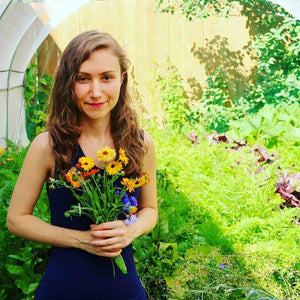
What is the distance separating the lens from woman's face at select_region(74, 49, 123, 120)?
1.52 metres

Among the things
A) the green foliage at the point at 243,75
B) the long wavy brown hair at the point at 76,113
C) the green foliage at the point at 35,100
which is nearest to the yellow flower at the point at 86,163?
the long wavy brown hair at the point at 76,113

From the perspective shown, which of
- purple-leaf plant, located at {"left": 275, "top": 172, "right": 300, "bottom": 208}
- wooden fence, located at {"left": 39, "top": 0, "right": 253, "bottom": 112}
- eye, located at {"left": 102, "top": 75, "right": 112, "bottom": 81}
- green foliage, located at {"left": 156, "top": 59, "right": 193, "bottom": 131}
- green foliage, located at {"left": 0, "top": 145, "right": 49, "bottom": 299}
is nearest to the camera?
eye, located at {"left": 102, "top": 75, "right": 112, "bottom": 81}

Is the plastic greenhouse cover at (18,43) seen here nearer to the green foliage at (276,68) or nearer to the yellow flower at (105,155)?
the green foliage at (276,68)

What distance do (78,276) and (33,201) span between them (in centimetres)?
28

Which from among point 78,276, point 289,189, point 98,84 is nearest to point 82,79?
point 98,84

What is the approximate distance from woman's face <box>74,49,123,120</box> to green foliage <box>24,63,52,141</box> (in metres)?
5.55

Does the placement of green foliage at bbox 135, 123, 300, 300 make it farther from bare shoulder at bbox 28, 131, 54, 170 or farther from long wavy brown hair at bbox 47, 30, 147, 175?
bare shoulder at bbox 28, 131, 54, 170

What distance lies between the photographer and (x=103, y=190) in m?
1.52

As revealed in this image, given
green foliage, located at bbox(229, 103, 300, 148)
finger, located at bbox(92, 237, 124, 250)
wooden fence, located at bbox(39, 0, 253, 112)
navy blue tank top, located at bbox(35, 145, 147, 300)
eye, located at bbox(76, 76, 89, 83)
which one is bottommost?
navy blue tank top, located at bbox(35, 145, 147, 300)

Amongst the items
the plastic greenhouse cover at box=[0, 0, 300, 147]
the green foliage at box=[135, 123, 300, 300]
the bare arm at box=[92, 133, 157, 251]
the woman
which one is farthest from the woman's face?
the plastic greenhouse cover at box=[0, 0, 300, 147]

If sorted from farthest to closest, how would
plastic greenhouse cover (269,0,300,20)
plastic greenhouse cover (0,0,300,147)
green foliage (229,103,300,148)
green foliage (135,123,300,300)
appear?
1. green foliage (229,103,300,148)
2. plastic greenhouse cover (0,0,300,147)
3. plastic greenhouse cover (269,0,300,20)
4. green foliage (135,123,300,300)

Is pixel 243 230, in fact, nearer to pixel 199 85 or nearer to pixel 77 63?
pixel 77 63

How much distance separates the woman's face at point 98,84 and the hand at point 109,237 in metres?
0.36

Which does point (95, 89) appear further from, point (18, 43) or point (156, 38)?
point (156, 38)
